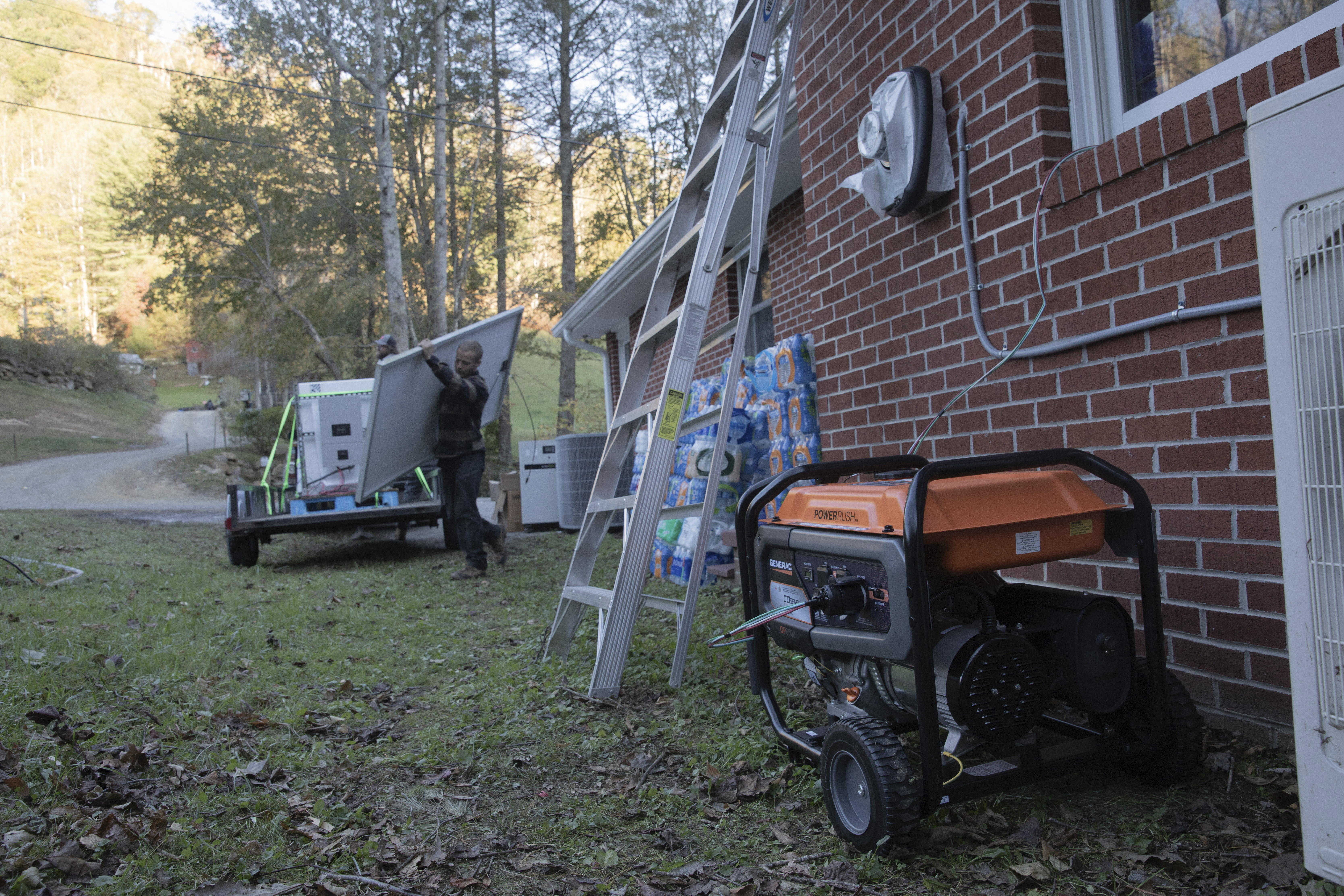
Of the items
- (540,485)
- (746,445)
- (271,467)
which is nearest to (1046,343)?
(746,445)

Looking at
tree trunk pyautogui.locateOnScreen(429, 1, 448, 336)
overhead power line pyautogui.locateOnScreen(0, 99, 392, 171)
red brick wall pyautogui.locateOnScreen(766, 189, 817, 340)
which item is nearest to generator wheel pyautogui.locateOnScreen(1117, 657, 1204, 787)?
red brick wall pyautogui.locateOnScreen(766, 189, 817, 340)

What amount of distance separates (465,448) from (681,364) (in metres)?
4.19

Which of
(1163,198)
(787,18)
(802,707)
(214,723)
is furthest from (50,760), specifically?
(787,18)

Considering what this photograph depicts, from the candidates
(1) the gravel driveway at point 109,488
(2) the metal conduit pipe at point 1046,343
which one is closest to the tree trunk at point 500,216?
(1) the gravel driveway at point 109,488

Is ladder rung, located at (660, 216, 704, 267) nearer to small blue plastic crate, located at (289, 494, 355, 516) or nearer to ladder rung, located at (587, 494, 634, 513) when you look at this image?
ladder rung, located at (587, 494, 634, 513)

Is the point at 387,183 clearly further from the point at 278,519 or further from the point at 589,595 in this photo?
the point at 589,595

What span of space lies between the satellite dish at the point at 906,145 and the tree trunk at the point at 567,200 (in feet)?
54.6

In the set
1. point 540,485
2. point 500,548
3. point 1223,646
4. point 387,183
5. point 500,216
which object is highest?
point 500,216

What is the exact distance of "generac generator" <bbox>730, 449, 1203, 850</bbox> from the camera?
202 centimetres

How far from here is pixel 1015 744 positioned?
2.29 metres

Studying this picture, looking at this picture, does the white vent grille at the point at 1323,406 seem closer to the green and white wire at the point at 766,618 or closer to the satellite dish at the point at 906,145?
the green and white wire at the point at 766,618

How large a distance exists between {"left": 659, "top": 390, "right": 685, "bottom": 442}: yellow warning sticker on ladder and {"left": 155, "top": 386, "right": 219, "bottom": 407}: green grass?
46.2 m

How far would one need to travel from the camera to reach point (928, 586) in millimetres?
2086

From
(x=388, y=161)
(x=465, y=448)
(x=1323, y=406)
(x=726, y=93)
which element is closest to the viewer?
(x=1323, y=406)
